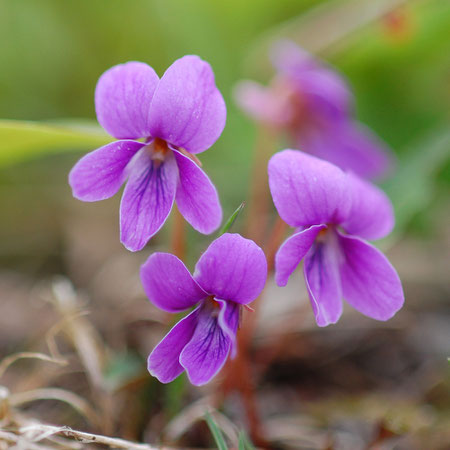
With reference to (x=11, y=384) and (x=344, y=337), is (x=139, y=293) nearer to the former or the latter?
(x=11, y=384)

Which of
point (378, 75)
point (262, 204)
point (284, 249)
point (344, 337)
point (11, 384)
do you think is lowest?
point (11, 384)

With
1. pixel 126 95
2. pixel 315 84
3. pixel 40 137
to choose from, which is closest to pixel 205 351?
pixel 126 95

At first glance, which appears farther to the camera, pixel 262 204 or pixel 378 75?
pixel 378 75

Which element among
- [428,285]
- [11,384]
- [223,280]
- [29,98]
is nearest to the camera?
[223,280]

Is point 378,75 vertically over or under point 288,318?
over

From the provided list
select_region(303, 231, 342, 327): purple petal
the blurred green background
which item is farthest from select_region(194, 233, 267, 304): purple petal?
the blurred green background

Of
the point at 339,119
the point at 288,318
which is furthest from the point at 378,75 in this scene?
the point at 288,318

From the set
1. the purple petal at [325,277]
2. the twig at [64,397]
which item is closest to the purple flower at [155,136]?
the purple petal at [325,277]
